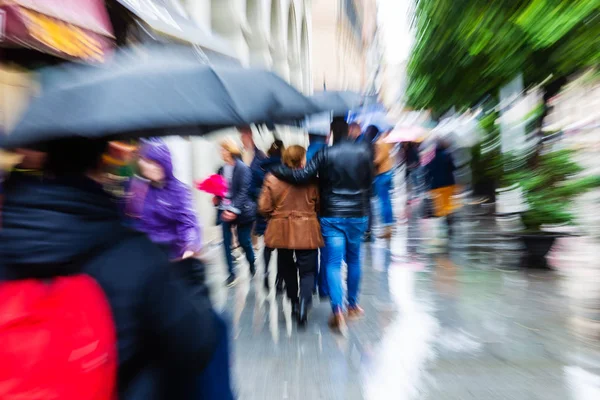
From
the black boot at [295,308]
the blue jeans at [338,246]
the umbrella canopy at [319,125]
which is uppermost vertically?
the umbrella canopy at [319,125]

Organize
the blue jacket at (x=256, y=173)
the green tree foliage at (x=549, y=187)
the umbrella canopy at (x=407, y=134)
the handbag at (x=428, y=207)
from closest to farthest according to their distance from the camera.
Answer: the blue jacket at (x=256, y=173)
the green tree foliage at (x=549, y=187)
the handbag at (x=428, y=207)
the umbrella canopy at (x=407, y=134)

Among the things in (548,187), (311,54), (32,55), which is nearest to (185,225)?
(32,55)

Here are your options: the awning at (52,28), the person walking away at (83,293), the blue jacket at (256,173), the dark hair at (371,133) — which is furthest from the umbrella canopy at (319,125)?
the person walking away at (83,293)

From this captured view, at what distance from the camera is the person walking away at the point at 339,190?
18.0 ft

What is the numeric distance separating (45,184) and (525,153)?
795 centimetres

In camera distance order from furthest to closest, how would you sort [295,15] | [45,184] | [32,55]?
1. [295,15]
2. [32,55]
3. [45,184]

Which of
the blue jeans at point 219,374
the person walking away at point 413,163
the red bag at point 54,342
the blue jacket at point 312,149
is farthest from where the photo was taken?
the person walking away at point 413,163

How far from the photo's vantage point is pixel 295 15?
37219 mm

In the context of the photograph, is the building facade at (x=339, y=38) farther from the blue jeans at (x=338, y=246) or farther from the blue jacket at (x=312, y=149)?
the blue jeans at (x=338, y=246)

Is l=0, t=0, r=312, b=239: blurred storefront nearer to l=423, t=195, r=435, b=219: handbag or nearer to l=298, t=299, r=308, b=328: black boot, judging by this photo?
l=298, t=299, r=308, b=328: black boot

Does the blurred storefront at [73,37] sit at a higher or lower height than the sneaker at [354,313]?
higher

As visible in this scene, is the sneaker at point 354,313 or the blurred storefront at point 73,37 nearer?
the blurred storefront at point 73,37

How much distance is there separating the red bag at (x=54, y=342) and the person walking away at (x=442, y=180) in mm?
8916

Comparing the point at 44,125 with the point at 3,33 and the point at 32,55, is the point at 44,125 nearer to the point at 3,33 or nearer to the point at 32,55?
the point at 3,33
